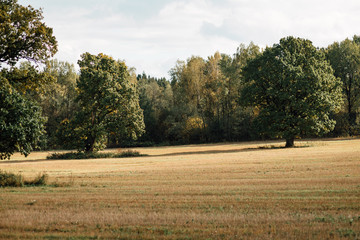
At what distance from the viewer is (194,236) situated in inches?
372

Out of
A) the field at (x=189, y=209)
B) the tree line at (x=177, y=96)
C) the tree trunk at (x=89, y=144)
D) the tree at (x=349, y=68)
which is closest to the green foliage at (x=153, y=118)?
the tree line at (x=177, y=96)

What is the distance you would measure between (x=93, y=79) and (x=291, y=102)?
29.2 m

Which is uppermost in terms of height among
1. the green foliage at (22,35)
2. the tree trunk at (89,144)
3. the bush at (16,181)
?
the green foliage at (22,35)

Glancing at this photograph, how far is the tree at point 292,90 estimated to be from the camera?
49.4 meters

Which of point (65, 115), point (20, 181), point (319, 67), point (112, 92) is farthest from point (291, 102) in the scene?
point (65, 115)


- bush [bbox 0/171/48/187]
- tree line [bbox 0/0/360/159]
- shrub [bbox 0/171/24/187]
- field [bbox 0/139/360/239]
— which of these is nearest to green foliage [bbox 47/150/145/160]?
tree line [bbox 0/0/360/159]

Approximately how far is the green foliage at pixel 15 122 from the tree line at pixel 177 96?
0.06m

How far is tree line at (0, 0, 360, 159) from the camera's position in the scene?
2222 centimetres

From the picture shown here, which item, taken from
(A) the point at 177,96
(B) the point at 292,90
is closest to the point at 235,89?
(A) the point at 177,96

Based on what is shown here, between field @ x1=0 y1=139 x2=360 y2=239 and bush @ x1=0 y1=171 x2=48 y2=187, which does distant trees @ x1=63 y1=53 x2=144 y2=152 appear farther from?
field @ x1=0 y1=139 x2=360 y2=239

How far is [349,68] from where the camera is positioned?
76.8 metres

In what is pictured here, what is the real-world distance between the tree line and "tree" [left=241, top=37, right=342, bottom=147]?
15cm

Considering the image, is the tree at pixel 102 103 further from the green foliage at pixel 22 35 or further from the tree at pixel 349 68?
the tree at pixel 349 68

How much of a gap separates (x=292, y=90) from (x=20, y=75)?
37790 millimetres
